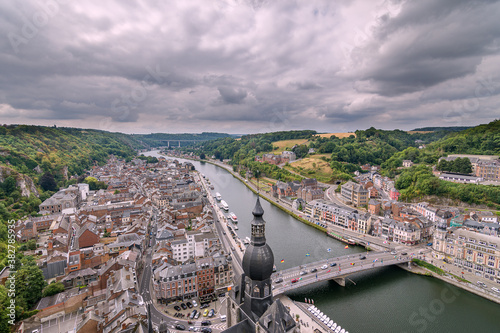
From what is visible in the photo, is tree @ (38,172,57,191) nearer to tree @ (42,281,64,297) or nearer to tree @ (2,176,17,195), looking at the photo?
tree @ (2,176,17,195)

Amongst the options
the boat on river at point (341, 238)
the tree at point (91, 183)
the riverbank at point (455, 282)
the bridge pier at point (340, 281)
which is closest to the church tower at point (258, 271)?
the bridge pier at point (340, 281)

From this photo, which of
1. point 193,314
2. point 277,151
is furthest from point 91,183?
point 277,151

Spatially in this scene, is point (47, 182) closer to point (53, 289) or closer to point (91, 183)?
point (91, 183)

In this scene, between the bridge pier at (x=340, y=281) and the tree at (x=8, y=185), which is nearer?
the bridge pier at (x=340, y=281)

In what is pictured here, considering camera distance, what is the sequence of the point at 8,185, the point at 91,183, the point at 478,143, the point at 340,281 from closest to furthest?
the point at 340,281, the point at 8,185, the point at 478,143, the point at 91,183

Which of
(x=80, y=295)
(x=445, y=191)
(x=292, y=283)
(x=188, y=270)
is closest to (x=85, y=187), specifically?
(x=80, y=295)

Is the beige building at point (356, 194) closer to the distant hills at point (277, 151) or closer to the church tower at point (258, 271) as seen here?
the distant hills at point (277, 151)
